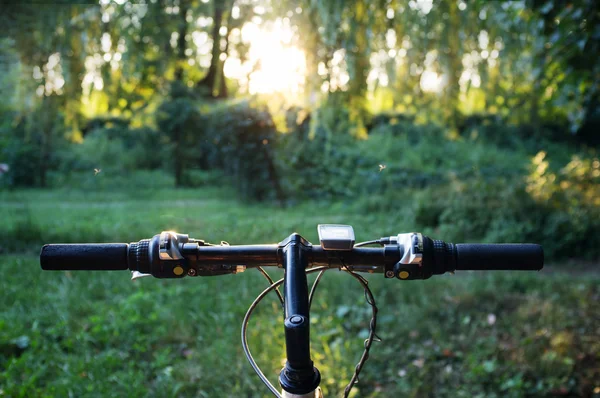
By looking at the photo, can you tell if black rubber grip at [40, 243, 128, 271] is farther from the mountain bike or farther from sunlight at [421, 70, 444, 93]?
sunlight at [421, 70, 444, 93]

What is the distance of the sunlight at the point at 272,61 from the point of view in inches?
149

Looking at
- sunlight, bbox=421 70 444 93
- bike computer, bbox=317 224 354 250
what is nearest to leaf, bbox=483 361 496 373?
sunlight, bbox=421 70 444 93

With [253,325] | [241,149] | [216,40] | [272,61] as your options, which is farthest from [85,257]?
[241,149]

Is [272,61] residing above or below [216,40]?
below

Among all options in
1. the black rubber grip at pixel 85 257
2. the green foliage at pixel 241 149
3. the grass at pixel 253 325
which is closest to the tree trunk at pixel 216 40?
the green foliage at pixel 241 149

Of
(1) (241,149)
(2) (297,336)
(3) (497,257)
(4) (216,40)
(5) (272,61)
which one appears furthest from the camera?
(1) (241,149)

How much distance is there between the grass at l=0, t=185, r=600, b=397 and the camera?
131 inches

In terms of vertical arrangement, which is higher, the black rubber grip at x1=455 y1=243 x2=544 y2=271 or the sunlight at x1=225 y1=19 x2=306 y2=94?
the sunlight at x1=225 y1=19 x2=306 y2=94

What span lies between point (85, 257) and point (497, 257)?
1.04m

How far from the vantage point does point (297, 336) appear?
975 mm

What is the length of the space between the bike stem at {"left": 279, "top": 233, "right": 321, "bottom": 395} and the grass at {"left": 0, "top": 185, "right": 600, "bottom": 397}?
2.29m

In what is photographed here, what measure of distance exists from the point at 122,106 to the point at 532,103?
410 centimetres

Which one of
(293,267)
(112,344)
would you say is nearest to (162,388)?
(112,344)

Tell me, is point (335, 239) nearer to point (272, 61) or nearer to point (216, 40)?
point (272, 61)
